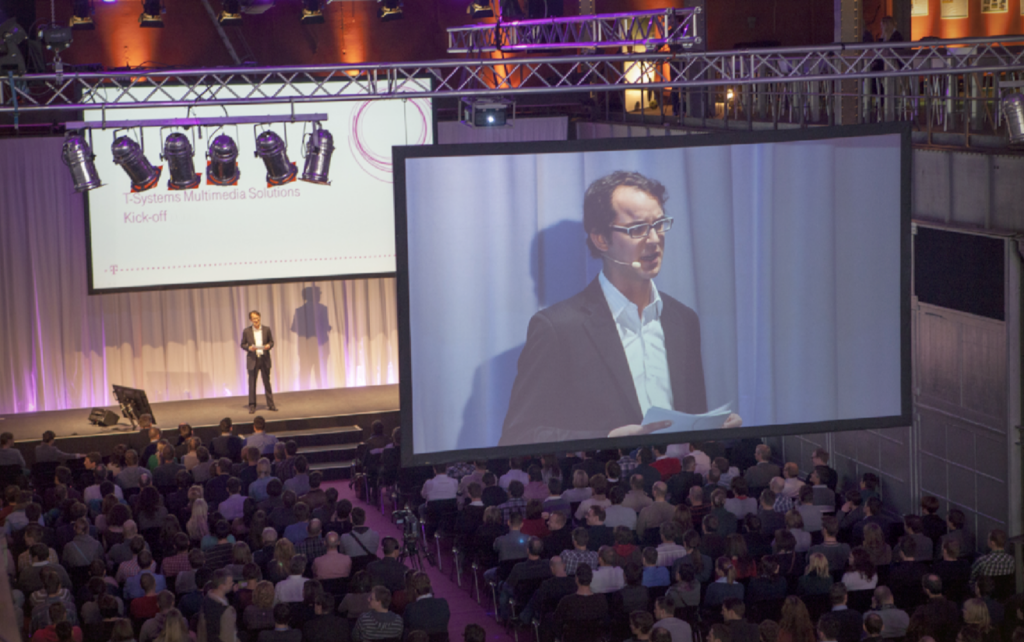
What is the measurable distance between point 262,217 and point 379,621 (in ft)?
28.4

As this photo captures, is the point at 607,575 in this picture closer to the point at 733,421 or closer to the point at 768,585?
the point at 768,585

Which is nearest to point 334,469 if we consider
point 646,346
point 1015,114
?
point 646,346

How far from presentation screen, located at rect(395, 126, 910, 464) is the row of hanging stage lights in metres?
1.99

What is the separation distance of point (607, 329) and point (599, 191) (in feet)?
3.49

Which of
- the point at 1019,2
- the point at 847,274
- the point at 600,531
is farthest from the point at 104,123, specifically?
the point at 1019,2

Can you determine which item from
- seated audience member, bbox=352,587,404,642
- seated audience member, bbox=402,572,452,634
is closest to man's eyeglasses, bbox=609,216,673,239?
seated audience member, bbox=402,572,452,634

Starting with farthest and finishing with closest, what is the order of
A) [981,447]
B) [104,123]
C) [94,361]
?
[94,361] < [981,447] < [104,123]

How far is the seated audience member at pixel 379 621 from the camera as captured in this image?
7867 mm

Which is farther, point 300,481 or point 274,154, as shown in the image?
point 300,481

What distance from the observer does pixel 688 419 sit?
9195 millimetres

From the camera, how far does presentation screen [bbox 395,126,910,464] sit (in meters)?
8.72

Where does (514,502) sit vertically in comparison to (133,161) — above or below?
below

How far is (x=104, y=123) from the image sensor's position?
9609 millimetres

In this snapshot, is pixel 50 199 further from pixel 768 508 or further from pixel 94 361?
pixel 768 508
